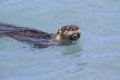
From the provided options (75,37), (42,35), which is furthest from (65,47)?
(42,35)

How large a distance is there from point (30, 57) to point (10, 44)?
1045 mm

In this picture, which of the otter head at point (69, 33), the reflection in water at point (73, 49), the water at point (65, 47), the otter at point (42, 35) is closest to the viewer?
the water at point (65, 47)

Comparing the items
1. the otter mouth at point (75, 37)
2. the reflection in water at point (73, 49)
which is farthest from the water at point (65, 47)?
the otter mouth at point (75, 37)

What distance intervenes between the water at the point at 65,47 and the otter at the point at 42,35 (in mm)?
189

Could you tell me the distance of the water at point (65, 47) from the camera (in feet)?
29.1

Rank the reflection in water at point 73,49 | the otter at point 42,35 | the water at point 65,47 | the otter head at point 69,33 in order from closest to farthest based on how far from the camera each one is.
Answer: the water at point 65,47 → the reflection in water at point 73,49 → the otter head at point 69,33 → the otter at point 42,35

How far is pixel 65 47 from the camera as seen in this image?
34.0 ft

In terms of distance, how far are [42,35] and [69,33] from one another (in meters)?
0.65

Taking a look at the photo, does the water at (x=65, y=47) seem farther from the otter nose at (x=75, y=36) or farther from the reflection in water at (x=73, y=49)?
the otter nose at (x=75, y=36)

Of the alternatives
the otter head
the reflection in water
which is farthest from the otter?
the reflection in water

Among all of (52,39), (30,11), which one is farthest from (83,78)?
(30,11)

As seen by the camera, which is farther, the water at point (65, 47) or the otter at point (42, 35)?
the otter at point (42, 35)

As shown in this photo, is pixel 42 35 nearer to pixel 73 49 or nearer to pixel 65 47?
pixel 65 47

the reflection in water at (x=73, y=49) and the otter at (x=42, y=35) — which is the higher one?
the otter at (x=42, y=35)
